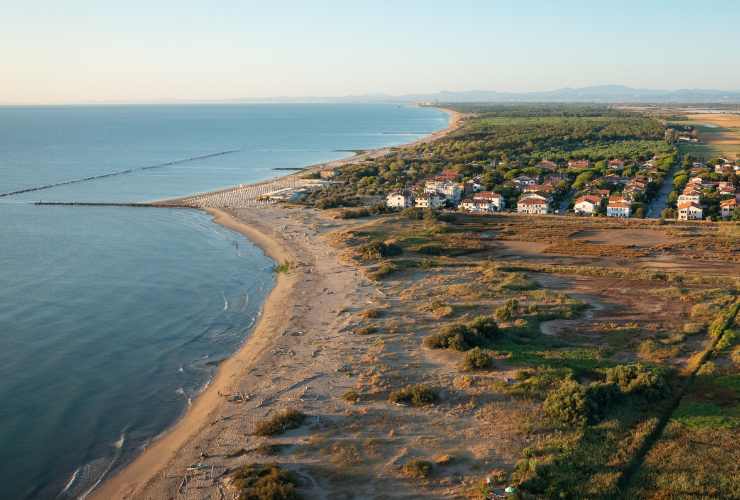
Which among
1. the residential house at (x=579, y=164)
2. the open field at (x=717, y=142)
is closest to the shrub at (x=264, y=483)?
the residential house at (x=579, y=164)

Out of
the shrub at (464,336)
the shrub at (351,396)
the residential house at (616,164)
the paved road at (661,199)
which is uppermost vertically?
the residential house at (616,164)

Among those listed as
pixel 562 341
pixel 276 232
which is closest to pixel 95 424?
pixel 562 341

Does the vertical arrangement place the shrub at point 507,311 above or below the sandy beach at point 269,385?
above

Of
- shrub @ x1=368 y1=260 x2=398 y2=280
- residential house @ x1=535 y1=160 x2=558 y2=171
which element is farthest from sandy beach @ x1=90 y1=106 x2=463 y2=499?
residential house @ x1=535 y1=160 x2=558 y2=171

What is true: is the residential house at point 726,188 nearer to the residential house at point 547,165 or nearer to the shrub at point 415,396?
the residential house at point 547,165

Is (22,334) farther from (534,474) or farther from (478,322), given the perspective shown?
(534,474)

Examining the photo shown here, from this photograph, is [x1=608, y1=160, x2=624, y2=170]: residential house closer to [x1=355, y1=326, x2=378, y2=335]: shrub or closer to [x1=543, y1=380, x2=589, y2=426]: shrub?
[x1=355, y1=326, x2=378, y2=335]: shrub

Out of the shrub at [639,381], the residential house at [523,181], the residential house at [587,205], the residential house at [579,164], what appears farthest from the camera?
the residential house at [579,164]

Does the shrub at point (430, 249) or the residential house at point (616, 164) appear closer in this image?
the shrub at point (430, 249)
